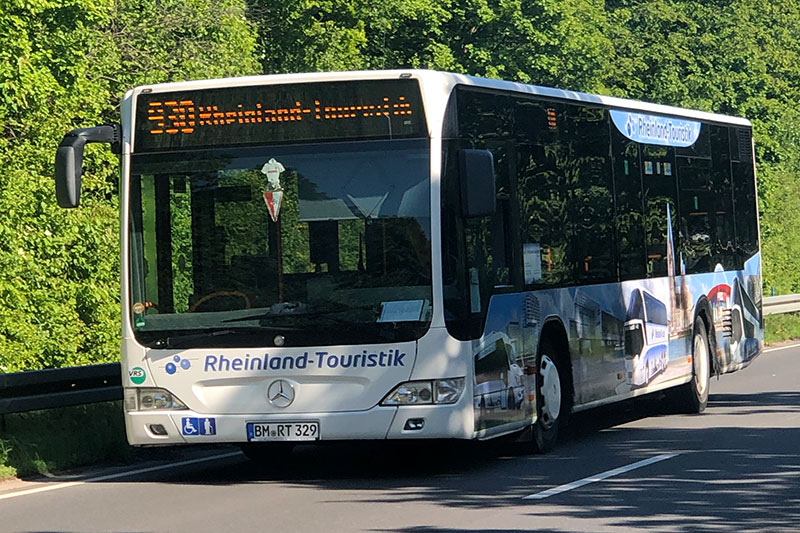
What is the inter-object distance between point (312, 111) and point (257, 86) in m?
0.48

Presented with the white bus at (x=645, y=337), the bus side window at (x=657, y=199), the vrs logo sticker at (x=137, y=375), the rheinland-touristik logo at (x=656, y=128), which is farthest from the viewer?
the bus side window at (x=657, y=199)

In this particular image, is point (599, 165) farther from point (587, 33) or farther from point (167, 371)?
point (587, 33)

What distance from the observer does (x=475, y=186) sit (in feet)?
39.2

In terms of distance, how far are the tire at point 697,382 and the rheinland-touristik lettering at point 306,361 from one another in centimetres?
652

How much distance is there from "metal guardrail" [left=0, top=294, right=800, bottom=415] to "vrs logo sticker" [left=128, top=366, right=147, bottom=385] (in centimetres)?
149

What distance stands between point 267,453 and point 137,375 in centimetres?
243

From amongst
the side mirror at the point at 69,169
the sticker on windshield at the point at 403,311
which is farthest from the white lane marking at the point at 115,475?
the sticker on windshield at the point at 403,311

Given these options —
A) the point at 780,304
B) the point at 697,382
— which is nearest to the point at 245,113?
the point at 697,382

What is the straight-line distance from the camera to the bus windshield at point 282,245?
39.0 feet

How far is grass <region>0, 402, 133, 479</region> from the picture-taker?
13.2 m

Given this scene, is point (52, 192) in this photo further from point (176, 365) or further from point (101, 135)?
point (176, 365)

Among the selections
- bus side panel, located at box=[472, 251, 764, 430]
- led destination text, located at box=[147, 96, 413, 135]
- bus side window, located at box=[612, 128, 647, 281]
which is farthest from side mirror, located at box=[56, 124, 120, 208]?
bus side window, located at box=[612, 128, 647, 281]

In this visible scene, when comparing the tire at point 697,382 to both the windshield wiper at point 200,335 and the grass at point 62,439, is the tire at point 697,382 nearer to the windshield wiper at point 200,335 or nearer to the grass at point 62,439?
the grass at point 62,439

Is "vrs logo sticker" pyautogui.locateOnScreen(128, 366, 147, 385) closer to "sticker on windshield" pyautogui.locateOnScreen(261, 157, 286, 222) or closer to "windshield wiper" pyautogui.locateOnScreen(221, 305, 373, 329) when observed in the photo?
"windshield wiper" pyautogui.locateOnScreen(221, 305, 373, 329)
